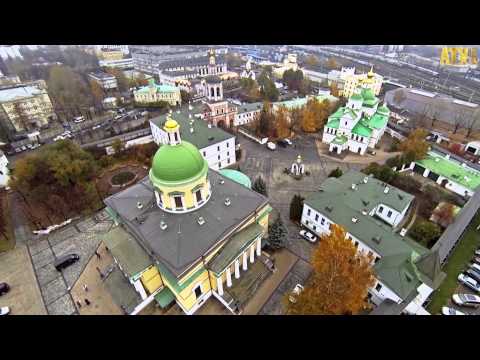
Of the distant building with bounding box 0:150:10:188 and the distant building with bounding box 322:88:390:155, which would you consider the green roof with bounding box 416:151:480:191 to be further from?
the distant building with bounding box 0:150:10:188

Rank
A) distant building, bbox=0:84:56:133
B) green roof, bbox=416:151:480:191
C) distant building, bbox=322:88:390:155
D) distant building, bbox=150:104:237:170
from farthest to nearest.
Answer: distant building, bbox=0:84:56:133 → distant building, bbox=322:88:390:155 → distant building, bbox=150:104:237:170 → green roof, bbox=416:151:480:191

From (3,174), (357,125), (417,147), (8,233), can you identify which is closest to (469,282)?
(417,147)

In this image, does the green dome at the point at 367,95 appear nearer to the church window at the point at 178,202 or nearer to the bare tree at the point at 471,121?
the bare tree at the point at 471,121

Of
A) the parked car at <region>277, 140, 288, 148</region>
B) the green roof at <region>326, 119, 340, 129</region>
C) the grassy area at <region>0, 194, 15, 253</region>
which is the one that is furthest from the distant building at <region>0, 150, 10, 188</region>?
the green roof at <region>326, 119, 340, 129</region>

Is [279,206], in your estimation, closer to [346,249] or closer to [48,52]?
[346,249]

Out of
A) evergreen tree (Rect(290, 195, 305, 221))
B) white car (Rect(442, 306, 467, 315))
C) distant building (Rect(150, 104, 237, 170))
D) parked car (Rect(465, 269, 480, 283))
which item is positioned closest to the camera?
white car (Rect(442, 306, 467, 315))

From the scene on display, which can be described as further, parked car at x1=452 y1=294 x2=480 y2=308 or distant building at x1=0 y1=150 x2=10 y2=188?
distant building at x1=0 y1=150 x2=10 y2=188

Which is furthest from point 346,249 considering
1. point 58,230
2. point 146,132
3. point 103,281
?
point 146,132

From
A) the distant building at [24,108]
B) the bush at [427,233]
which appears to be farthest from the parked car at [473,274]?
the distant building at [24,108]

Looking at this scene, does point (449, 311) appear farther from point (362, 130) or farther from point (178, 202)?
point (362, 130)
